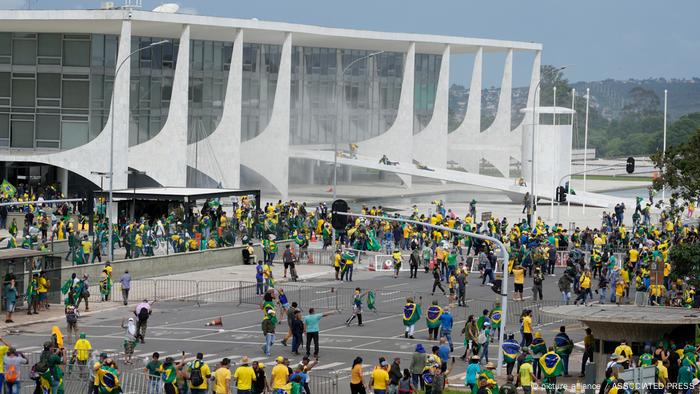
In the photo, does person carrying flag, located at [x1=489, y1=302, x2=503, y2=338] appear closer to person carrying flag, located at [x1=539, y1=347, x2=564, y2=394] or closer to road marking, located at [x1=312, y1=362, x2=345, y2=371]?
road marking, located at [x1=312, y1=362, x2=345, y2=371]

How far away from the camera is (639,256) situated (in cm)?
4872

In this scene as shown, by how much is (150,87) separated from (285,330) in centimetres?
4149

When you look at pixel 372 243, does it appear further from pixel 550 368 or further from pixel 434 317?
pixel 550 368

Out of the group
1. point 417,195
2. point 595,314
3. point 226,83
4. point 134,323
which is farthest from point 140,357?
point 417,195

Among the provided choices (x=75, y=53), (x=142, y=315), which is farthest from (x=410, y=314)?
(x=75, y=53)

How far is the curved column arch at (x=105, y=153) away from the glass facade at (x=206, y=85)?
664 centimetres

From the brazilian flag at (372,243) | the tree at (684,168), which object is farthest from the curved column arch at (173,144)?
the tree at (684,168)

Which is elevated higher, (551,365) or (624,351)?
(624,351)

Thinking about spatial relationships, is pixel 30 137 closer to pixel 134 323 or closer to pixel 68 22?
pixel 68 22

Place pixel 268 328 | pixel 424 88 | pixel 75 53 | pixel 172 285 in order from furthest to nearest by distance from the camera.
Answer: pixel 424 88 → pixel 75 53 → pixel 172 285 → pixel 268 328

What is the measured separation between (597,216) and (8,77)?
1246 inches

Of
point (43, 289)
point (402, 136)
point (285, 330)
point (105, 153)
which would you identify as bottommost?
point (285, 330)

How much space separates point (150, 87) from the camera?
7750 cm

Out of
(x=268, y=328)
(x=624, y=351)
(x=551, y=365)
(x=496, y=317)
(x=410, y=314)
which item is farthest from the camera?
(x=410, y=314)
